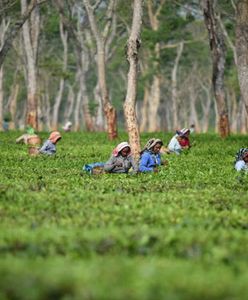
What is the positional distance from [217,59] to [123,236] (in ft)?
71.8

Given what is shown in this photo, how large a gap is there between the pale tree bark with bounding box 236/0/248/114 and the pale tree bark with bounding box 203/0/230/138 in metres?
4.79

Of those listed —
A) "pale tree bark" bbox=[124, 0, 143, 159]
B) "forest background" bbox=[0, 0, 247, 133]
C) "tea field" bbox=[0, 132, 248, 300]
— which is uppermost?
"forest background" bbox=[0, 0, 247, 133]

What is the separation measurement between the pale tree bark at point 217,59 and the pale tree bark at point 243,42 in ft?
15.7

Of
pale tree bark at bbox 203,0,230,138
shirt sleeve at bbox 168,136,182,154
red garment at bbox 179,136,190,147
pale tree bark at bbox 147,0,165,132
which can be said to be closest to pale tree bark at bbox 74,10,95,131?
pale tree bark at bbox 147,0,165,132

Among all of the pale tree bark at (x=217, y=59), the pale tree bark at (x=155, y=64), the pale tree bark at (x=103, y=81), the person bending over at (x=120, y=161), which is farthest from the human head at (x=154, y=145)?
the pale tree bark at (x=155, y=64)

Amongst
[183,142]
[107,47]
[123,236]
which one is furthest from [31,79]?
[123,236]

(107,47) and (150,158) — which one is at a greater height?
(107,47)

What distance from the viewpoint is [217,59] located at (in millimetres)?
29250

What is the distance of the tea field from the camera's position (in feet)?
20.2

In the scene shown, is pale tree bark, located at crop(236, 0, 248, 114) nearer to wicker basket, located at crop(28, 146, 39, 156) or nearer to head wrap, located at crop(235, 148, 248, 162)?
head wrap, located at crop(235, 148, 248, 162)

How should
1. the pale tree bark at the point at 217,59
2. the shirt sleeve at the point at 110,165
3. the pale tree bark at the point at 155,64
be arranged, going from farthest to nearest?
the pale tree bark at the point at 155,64, the pale tree bark at the point at 217,59, the shirt sleeve at the point at 110,165

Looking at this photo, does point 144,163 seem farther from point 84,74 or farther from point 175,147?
point 84,74

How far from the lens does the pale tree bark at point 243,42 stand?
2312cm

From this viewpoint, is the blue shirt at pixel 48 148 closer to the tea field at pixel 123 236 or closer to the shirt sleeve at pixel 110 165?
the shirt sleeve at pixel 110 165
